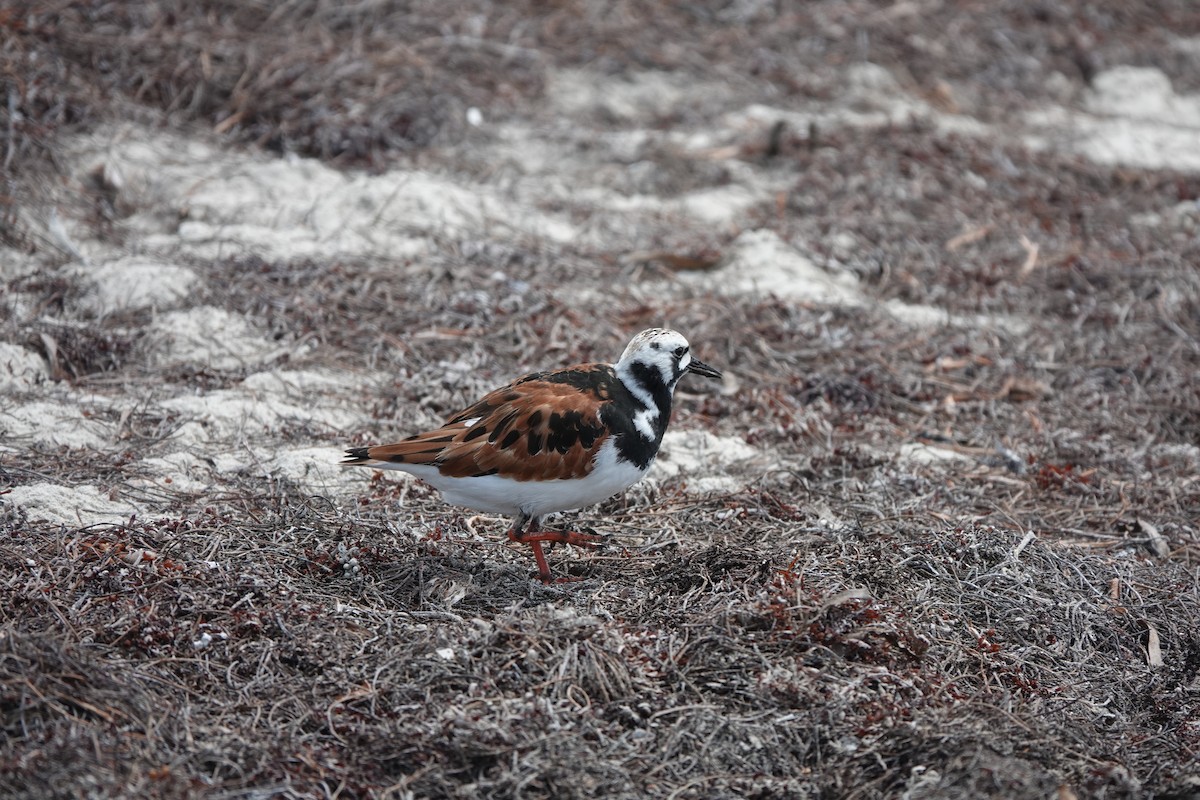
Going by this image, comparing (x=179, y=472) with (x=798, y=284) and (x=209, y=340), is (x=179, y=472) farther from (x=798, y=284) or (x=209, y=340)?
(x=798, y=284)

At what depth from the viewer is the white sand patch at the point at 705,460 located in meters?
5.47

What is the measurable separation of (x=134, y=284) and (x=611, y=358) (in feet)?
8.07

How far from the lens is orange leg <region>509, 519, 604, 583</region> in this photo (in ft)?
14.9

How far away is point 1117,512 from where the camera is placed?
5.45m

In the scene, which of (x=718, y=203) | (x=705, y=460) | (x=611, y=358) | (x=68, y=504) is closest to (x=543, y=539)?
(x=705, y=460)

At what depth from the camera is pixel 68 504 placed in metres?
4.55

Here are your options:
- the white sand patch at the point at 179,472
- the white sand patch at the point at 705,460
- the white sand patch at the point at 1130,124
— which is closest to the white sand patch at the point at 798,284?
the white sand patch at the point at 705,460

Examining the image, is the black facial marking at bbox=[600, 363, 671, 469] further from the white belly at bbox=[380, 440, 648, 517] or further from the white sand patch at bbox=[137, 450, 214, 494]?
the white sand patch at bbox=[137, 450, 214, 494]

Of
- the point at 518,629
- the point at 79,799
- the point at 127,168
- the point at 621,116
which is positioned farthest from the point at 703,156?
the point at 79,799

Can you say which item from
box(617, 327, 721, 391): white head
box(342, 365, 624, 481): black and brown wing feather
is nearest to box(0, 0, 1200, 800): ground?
box(342, 365, 624, 481): black and brown wing feather

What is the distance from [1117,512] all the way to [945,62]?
19.1 ft

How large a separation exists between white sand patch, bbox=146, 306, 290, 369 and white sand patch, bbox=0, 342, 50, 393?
1.71 feet

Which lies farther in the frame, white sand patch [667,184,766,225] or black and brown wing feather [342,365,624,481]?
white sand patch [667,184,766,225]

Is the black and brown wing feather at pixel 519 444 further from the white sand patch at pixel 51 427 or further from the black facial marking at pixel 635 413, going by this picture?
the white sand patch at pixel 51 427
